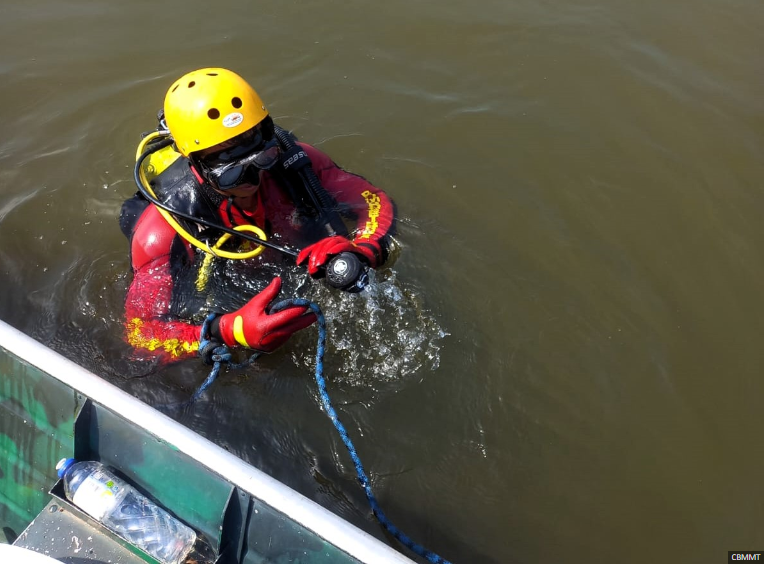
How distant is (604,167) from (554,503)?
253 centimetres

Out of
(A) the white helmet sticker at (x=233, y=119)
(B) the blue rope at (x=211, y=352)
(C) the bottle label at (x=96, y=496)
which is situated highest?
(A) the white helmet sticker at (x=233, y=119)

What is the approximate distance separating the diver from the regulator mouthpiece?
98 millimetres

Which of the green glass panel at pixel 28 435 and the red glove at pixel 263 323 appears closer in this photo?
the green glass panel at pixel 28 435

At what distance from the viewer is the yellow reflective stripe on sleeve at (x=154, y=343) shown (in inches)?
121

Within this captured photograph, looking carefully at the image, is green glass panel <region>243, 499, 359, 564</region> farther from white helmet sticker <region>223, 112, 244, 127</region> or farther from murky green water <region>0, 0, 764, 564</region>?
white helmet sticker <region>223, 112, 244, 127</region>

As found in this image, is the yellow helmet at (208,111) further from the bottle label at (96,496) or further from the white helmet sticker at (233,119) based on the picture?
the bottle label at (96,496)

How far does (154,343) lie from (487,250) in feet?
6.74

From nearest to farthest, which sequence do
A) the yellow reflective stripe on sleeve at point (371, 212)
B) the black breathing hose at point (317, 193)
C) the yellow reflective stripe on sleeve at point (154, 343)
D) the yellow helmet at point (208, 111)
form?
the yellow helmet at point (208, 111) → the yellow reflective stripe on sleeve at point (154, 343) → the black breathing hose at point (317, 193) → the yellow reflective stripe on sleeve at point (371, 212)

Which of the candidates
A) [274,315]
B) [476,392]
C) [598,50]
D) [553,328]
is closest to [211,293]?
[274,315]

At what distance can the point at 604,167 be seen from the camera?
4.28 m

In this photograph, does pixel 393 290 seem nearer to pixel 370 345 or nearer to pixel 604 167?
pixel 370 345

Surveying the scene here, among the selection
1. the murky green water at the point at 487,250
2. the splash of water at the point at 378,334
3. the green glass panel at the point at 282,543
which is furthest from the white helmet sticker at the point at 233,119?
the green glass panel at the point at 282,543

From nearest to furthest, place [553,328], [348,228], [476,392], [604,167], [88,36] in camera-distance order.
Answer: [476,392]
[553,328]
[348,228]
[604,167]
[88,36]

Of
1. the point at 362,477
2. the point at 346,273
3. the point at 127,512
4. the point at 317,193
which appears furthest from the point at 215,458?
the point at 317,193
